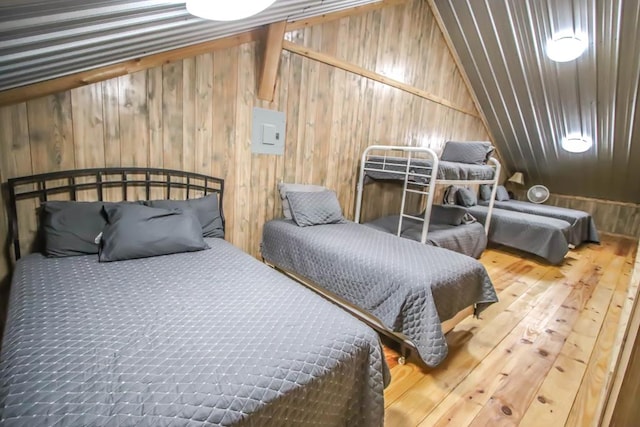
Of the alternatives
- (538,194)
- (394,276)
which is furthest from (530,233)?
(394,276)

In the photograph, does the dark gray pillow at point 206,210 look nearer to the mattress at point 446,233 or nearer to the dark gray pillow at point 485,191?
the mattress at point 446,233

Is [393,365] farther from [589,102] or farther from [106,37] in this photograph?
[589,102]

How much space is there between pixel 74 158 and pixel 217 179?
2.84ft

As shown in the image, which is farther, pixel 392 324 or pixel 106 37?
pixel 392 324

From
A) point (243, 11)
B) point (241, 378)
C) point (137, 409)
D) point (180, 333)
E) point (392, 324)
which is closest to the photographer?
point (137, 409)

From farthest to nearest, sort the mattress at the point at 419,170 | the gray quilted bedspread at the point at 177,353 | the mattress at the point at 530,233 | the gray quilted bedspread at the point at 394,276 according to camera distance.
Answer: the mattress at the point at 530,233 → the mattress at the point at 419,170 → the gray quilted bedspread at the point at 394,276 → the gray quilted bedspread at the point at 177,353

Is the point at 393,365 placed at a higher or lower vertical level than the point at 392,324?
lower

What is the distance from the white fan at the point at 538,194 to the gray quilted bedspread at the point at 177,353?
18.9ft

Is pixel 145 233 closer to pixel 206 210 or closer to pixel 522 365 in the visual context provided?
pixel 206 210

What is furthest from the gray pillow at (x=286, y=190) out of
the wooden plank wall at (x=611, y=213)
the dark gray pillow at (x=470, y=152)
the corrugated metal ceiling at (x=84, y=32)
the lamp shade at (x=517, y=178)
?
the wooden plank wall at (x=611, y=213)

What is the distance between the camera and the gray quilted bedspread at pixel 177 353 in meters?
0.75

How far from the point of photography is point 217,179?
2.34m

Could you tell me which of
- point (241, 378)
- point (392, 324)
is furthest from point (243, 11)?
point (392, 324)

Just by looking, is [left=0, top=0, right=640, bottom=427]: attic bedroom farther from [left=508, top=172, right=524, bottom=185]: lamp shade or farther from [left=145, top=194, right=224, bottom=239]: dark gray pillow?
[left=508, top=172, right=524, bottom=185]: lamp shade
